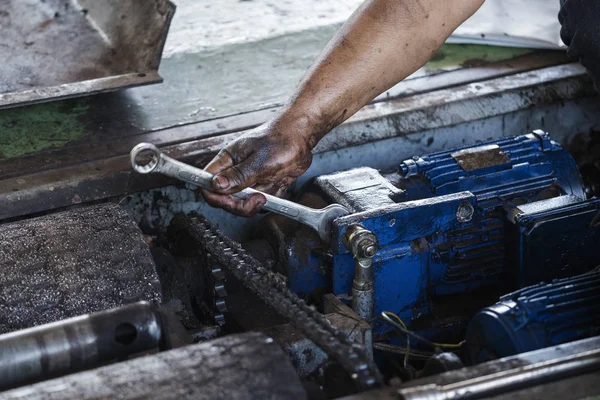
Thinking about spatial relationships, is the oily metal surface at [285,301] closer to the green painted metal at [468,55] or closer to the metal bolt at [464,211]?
the metal bolt at [464,211]

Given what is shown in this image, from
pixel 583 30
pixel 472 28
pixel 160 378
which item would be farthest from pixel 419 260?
pixel 472 28

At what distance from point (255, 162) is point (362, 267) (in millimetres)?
323

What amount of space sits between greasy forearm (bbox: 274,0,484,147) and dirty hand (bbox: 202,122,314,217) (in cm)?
4

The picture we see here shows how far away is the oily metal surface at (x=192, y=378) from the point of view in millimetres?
1197

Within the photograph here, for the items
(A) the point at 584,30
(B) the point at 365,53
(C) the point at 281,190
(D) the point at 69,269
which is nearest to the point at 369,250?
(C) the point at 281,190

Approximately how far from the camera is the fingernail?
5.97ft

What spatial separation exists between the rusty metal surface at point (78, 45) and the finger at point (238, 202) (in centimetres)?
68

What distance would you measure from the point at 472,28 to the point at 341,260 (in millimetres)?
1331

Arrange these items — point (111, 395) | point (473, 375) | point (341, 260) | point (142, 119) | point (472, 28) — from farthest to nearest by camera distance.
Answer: point (472, 28) → point (142, 119) → point (341, 260) → point (473, 375) → point (111, 395)

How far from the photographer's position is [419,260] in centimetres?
196

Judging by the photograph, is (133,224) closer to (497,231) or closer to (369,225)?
(369,225)

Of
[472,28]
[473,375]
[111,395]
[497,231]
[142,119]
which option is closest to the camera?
[111,395]

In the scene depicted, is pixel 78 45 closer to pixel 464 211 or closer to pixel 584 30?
pixel 464 211

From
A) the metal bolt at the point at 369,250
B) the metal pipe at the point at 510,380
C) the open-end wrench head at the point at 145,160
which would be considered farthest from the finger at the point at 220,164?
the metal pipe at the point at 510,380
